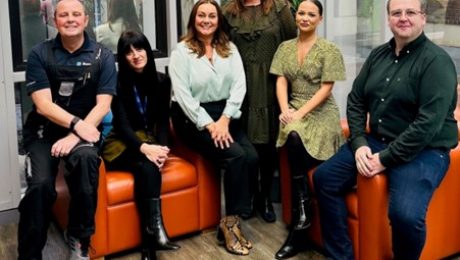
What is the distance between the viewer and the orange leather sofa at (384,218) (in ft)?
9.15

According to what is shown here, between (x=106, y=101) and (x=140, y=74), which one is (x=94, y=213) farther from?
(x=140, y=74)

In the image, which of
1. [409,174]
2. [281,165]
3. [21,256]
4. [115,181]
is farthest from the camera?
[281,165]

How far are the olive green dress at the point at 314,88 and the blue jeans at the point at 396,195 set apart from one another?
17 cm

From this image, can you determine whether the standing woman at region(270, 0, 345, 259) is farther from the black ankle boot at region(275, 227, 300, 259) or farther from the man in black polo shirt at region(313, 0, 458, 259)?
the man in black polo shirt at region(313, 0, 458, 259)

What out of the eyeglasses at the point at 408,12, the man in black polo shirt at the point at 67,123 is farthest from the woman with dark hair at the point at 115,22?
the eyeglasses at the point at 408,12

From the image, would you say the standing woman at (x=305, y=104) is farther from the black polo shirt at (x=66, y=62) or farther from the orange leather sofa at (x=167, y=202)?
the black polo shirt at (x=66, y=62)

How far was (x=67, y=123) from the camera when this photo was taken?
300 centimetres

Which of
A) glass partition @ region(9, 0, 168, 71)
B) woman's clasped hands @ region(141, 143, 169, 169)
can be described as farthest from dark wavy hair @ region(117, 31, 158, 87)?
A: glass partition @ region(9, 0, 168, 71)

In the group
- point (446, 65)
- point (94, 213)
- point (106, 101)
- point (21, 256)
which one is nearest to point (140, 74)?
point (106, 101)

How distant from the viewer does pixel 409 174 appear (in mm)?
2727

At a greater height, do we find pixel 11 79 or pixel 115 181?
pixel 11 79

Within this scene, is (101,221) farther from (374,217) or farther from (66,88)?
(374,217)

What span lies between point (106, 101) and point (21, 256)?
0.81 metres

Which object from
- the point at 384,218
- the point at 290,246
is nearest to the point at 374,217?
the point at 384,218
